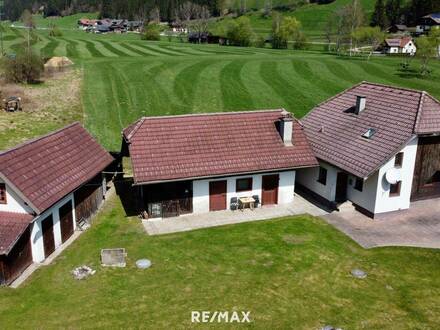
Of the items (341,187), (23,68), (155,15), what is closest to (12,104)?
(23,68)

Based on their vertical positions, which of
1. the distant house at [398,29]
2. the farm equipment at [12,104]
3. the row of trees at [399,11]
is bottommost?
the farm equipment at [12,104]

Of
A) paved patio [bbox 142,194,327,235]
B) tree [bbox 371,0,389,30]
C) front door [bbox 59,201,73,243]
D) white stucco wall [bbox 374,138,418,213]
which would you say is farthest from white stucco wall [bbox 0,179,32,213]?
tree [bbox 371,0,389,30]

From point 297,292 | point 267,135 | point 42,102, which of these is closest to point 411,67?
point 267,135

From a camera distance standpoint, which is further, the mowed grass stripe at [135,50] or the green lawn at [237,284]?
the mowed grass stripe at [135,50]

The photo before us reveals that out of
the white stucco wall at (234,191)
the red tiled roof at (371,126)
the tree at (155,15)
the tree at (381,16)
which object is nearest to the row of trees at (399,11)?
the tree at (381,16)

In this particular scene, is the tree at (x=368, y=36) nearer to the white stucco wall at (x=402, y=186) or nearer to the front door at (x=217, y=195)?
the white stucco wall at (x=402, y=186)

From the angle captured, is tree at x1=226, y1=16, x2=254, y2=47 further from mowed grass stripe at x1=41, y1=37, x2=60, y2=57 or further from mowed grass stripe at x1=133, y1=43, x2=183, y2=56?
mowed grass stripe at x1=41, y1=37, x2=60, y2=57

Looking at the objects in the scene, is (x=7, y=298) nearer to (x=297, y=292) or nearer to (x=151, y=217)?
(x=151, y=217)
